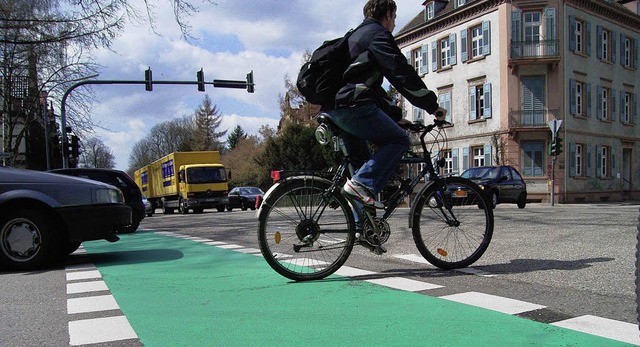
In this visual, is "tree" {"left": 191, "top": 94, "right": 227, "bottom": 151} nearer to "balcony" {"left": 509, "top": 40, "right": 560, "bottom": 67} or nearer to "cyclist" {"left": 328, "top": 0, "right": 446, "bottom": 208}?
"balcony" {"left": 509, "top": 40, "right": 560, "bottom": 67}

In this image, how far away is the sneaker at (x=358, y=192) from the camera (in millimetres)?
4188

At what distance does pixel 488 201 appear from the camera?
15.5ft

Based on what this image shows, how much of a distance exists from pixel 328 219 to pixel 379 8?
1.79m

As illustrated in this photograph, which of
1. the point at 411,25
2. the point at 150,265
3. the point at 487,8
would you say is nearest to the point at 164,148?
the point at 411,25

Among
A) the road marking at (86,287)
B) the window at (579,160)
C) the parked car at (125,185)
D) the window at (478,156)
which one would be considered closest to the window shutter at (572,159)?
the window at (579,160)

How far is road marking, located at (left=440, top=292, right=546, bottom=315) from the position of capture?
127 inches

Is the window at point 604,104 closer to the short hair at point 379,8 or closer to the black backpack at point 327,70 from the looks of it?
the short hair at point 379,8

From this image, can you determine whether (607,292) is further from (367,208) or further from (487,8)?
(487,8)

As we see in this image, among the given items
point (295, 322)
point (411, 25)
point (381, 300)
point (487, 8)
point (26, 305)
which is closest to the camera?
point (295, 322)

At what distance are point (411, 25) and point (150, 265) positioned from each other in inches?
1523

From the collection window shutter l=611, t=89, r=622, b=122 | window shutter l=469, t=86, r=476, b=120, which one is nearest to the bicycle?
window shutter l=469, t=86, r=476, b=120

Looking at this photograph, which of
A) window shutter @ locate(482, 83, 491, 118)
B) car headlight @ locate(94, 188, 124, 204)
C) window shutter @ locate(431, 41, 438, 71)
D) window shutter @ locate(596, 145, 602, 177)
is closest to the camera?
car headlight @ locate(94, 188, 124, 204)

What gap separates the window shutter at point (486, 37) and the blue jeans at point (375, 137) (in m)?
31.1

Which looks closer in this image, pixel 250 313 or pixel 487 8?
pixel 250 313
